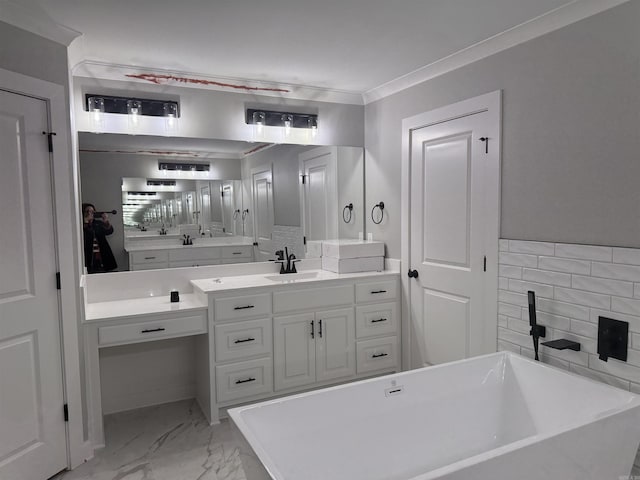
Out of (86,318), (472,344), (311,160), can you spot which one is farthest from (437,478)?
(311,160)

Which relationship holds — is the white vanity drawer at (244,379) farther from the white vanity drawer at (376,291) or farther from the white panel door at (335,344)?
the white vanity drawer at (376,291)

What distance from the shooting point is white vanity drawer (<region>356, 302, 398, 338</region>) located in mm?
3607

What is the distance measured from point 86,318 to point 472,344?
2508 millimetres

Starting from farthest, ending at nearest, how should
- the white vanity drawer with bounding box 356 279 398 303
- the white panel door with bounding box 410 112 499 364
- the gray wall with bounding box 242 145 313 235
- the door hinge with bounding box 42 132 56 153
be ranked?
the gray wall with bounding box 242 145 313 235
the white vanity drawer with bounding box 356 279 398 303
the white panel door with bounding box 410 112 499 364
the door hinge with bounding box 42 132 56 153

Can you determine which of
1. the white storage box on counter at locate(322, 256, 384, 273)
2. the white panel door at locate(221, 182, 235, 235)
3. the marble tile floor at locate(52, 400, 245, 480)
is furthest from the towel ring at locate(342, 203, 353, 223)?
the marble tile floor at locate(52, 400, 245, 480)

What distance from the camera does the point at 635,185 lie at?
2.13 meters

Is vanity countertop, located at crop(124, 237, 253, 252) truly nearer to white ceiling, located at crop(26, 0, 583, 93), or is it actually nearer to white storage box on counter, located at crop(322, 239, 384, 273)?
white storage box on counter, located at crop(322, 239, 384, 273)

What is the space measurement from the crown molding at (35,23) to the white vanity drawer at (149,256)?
1.47 meters

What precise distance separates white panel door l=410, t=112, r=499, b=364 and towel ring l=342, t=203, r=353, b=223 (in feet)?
2.28

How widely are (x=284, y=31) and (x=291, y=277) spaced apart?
6.23 feet

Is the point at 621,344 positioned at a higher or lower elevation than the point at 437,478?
higher

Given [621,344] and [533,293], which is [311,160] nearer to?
[533,293]

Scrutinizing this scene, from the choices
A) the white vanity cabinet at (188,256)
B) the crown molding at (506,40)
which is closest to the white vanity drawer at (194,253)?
the white vanity cabinet at (188,256)

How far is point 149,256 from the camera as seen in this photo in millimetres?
3410
